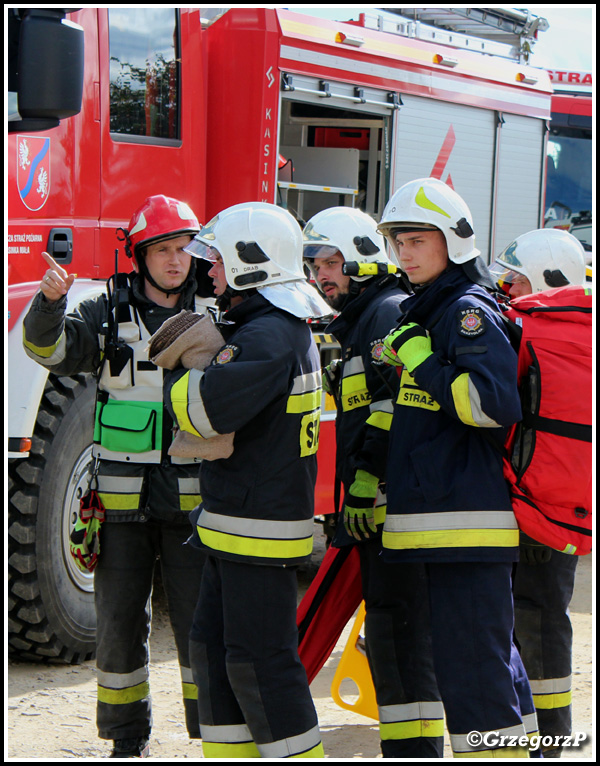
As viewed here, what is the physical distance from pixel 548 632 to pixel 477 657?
97 cm

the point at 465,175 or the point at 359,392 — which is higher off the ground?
the point at 465,175

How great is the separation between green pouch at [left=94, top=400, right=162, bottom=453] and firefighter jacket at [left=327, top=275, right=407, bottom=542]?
0.70 metres

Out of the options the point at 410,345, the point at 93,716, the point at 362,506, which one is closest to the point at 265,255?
the point at 410,345

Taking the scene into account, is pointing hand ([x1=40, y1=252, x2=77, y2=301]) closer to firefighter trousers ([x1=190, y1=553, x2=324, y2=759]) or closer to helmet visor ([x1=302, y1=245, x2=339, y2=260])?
helmet visor ([x1=302, y1=245, x2=339, y2=260])

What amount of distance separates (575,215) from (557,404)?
9925 millimetres

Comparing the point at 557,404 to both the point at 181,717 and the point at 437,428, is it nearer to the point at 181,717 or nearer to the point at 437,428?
the point at 437,428

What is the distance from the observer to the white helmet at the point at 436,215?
310 centimetres

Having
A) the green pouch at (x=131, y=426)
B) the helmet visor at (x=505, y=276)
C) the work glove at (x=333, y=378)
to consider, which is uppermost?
the helmet visor at (x=505, y=276)

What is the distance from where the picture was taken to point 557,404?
9.72 feet

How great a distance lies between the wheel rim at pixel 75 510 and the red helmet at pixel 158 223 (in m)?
1.34

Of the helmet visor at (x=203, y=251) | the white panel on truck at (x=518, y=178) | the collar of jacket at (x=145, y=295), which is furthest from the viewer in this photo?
the white panel on truck at (x=518, y=178)

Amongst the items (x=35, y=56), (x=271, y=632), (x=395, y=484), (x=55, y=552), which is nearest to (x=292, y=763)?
(x=271, y=632)

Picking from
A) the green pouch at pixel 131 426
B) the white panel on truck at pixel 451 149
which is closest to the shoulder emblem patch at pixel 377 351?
the green pouch at pixel 131 426

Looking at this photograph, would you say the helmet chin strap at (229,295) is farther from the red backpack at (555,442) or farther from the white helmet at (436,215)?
the red backpack at (555,442)
